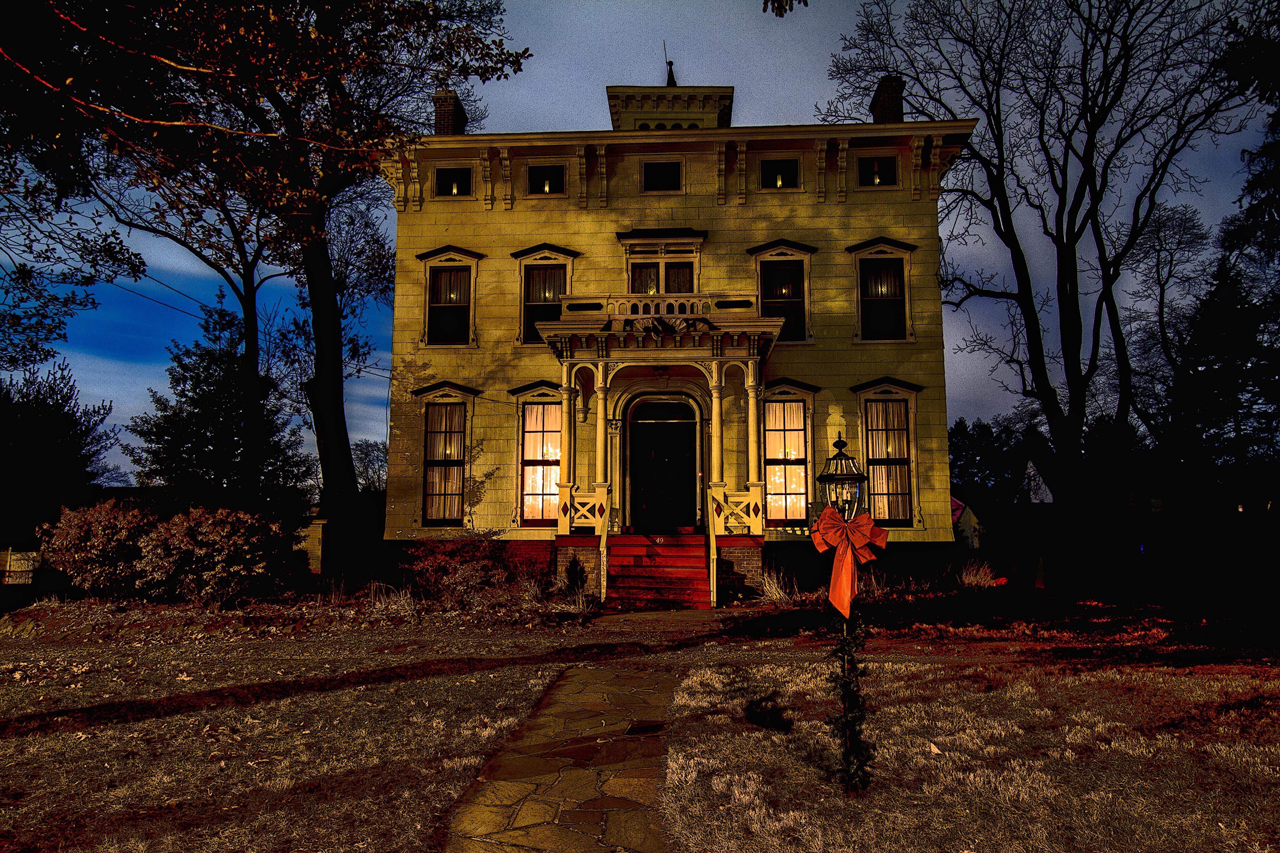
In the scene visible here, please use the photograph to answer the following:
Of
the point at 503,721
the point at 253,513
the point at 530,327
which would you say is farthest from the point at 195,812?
the point at 530,327

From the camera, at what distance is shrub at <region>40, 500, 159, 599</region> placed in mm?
11742

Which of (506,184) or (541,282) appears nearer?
(541,282)

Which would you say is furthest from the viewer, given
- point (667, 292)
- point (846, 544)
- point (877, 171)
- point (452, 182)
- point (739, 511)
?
point (452, 182)

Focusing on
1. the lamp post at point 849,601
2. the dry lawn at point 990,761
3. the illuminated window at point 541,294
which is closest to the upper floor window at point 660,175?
the illuminated window at point 541,294

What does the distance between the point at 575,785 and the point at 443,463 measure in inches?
503

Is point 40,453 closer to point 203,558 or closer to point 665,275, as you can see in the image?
point 203,558

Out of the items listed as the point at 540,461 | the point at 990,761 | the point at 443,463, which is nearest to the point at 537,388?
the point at 540,461

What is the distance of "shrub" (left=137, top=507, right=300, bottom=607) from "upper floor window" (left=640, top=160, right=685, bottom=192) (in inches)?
441

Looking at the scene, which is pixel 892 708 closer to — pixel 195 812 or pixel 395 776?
pixel 395 776

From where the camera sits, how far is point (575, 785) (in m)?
4.51

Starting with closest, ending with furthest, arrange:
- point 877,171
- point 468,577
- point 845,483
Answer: point 845,483, point 468,577, point 877,171

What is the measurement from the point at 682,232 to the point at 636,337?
3753 millimetres

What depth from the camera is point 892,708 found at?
5.96m

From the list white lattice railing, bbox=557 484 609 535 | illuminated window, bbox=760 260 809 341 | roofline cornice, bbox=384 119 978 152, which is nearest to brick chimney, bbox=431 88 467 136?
roofline cornice, bbox=384 119 978 152
